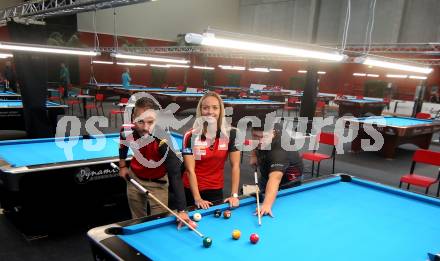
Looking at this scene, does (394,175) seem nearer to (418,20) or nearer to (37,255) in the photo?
(37,255)

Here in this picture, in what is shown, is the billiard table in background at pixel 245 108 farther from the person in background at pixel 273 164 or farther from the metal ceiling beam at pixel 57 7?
the person in background at pixel 273 164

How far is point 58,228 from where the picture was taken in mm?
3424

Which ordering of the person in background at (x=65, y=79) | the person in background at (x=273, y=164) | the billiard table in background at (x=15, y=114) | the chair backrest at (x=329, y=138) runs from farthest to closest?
the person in background at (x=65, y=79), the billiard table in background at (x=15, y=114), the chair backrest at (x=329, y=138), the person in background at (x=273, y=164)

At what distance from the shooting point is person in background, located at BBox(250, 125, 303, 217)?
2228 millimetres

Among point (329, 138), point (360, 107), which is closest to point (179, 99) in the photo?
point (329, 138)

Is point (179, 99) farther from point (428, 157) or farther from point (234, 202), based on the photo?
point (234, 202)

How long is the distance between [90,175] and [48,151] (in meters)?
0.74

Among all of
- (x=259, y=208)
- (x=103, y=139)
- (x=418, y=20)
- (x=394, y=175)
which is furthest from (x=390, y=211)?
(x=418, y=20)

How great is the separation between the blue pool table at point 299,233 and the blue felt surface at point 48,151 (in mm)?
1248

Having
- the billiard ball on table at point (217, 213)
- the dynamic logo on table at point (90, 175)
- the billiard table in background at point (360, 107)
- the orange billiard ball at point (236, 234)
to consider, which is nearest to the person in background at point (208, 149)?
the billiard ball on table at point (217, 213)

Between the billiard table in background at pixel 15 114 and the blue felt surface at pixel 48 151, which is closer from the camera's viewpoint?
the blue felt surface at pixel 48 151

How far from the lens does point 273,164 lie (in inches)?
94.4

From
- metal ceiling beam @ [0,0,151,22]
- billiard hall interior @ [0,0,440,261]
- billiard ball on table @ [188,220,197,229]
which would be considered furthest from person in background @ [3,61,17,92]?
billiard ball on table @ [188,220,197,229]

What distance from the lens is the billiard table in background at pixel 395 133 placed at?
6.87 m
